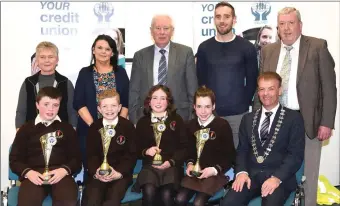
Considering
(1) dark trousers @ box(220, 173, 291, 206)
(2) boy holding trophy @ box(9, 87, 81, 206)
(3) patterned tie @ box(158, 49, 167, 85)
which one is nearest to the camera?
(1) dark trousers @ box(220, 173, 291, 206)

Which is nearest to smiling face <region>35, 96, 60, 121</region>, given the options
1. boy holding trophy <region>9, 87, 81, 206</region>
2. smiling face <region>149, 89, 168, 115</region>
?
boy holding trophy <region>9, 87, 81, 206</region>

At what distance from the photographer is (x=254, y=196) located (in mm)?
4434

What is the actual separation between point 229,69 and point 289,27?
2.44 ft

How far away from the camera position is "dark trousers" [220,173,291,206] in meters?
4.24

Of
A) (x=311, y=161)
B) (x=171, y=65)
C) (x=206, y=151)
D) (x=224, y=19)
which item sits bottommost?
(x=311, y=161)

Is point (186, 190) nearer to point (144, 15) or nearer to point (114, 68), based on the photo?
point (114, 68)

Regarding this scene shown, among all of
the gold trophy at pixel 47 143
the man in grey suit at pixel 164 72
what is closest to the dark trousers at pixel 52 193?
the gold trophy at pixel 47 143

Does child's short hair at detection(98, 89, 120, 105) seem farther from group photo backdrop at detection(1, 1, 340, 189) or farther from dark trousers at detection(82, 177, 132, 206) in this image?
group photo backdrop at detection(1, 1, 340, 189)

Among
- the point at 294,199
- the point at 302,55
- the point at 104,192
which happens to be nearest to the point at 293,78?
the point at 302,55

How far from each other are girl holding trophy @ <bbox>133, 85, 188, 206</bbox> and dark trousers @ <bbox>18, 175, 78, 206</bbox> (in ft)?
1.98

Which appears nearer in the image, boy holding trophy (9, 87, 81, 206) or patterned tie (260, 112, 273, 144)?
boy holding trophy (9, 87, 81, 206)

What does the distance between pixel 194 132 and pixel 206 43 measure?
116cm

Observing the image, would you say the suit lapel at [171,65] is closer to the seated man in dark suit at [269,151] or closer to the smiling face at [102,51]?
the smiling face at [102,51]

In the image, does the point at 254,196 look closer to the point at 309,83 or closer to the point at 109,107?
the point at 309,83
